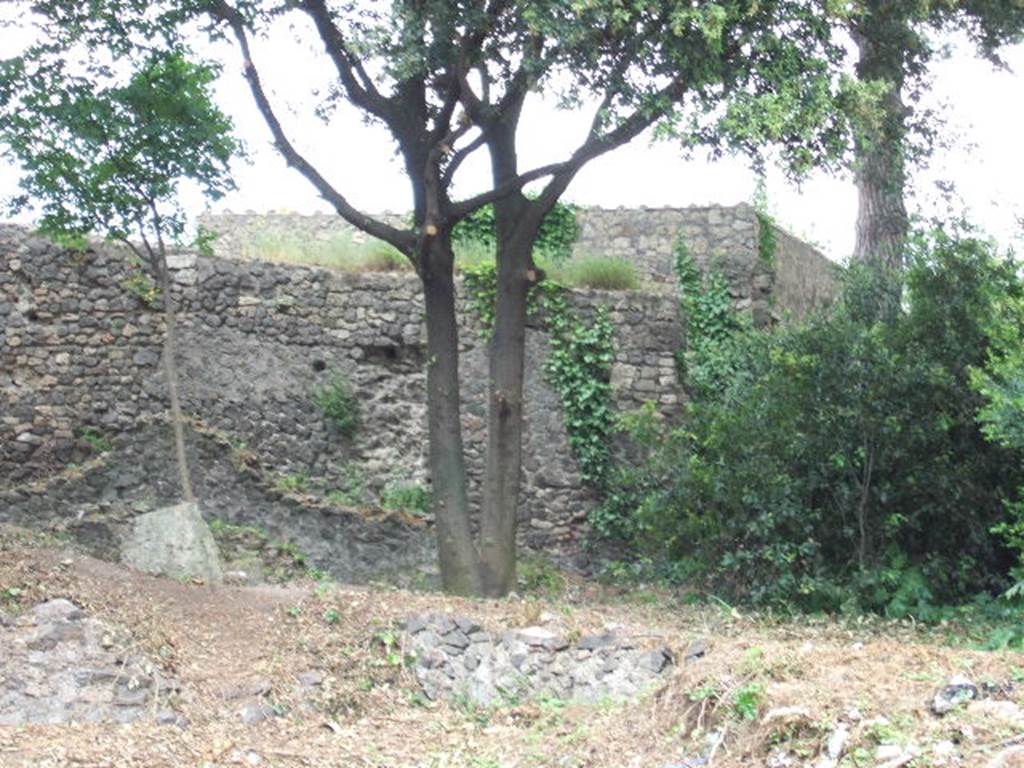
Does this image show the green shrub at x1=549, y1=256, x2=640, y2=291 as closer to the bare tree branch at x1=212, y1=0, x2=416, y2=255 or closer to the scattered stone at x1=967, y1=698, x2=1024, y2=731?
the bare tree branch at x1=212, y1=0, x2=416, y2=255

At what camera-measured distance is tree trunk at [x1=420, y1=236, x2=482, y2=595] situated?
14.1m

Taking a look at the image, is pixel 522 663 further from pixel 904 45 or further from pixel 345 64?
pixel 904 45

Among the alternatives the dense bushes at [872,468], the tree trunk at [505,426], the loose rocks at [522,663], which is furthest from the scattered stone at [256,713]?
the dense bushes at [872,468]

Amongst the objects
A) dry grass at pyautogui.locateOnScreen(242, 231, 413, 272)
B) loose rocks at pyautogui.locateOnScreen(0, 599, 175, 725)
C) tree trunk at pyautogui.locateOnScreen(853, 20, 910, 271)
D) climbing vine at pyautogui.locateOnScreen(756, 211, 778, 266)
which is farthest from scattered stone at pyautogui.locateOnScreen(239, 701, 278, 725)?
climbing vine at pyautogui.locateOnScreen(756, 211, 778, 266)

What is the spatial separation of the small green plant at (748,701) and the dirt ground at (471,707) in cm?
1

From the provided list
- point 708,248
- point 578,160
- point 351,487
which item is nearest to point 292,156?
point 578,160

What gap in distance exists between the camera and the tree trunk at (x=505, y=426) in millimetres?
14289

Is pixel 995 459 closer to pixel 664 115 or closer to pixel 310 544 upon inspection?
pixel 664 115

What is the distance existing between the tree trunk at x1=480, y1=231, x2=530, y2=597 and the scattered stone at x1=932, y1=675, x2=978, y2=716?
6533mm

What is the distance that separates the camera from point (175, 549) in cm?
1358

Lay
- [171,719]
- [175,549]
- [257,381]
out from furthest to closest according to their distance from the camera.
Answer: [257,381], [175,549], [171,719]

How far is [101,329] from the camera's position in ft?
57.9

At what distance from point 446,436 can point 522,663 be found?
329 cm

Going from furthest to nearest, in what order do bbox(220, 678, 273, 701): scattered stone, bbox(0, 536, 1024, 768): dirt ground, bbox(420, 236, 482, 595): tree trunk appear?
bbox(420, 236, 482, 595): tree trunk, bbox(220, 678, 273, 701): scattered stone, bbox(0, 536, 1024, 768): dirt ground
